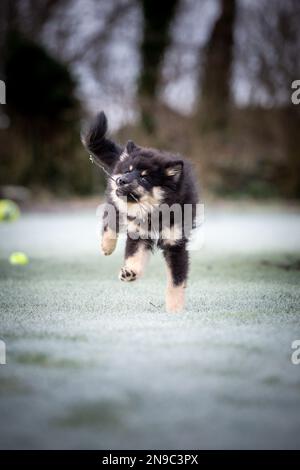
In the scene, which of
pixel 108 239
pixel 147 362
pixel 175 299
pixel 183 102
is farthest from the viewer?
pixel 183 102

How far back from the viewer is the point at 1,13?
14352 mm

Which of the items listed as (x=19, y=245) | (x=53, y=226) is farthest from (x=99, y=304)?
(x=53, y=226)

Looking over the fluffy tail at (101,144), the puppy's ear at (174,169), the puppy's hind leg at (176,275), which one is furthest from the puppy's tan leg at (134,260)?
the fluffy tail at (101,144)

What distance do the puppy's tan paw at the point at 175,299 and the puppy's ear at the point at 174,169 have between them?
561 mm

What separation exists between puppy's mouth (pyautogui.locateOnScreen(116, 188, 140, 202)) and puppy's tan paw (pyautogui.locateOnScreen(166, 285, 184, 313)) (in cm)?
50

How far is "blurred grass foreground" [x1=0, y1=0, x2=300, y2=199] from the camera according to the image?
37.2 feet

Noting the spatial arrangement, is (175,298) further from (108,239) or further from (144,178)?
(108,239)

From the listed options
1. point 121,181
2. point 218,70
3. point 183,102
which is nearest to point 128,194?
point 121,181

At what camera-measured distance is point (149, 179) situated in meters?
2.86

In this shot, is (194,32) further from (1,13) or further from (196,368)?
(196,368)

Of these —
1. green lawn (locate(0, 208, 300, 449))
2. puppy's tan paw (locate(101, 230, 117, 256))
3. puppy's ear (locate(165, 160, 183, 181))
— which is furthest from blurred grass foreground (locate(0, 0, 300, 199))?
puppy's ear (locate(165, 160, 183, 181))

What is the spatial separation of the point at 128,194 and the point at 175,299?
1.91 feet

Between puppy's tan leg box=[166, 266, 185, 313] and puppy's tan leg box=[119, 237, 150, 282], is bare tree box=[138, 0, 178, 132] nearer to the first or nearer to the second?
puppy's tan leg box=[119, 237, 150, 282]
